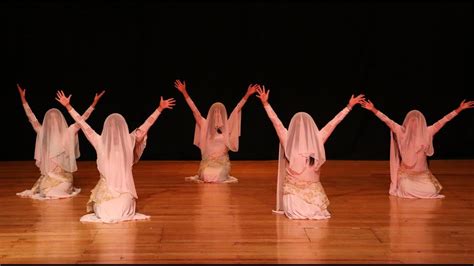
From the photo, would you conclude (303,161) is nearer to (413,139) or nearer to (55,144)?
(413,139)

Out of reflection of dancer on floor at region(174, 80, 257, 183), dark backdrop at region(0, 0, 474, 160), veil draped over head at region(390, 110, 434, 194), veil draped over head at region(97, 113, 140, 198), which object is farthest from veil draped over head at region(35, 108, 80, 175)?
veil draped over head at region(390, 110, 434, 194)

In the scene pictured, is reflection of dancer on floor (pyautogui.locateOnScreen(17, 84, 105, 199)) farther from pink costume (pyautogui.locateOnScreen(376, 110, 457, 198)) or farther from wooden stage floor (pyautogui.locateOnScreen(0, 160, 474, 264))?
pink costume (pyautogui.locateOnScreen(376, 110, 457, 198))

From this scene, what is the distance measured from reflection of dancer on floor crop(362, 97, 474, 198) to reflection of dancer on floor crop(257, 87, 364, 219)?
1586 millimetres

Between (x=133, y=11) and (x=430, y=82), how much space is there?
504 cm

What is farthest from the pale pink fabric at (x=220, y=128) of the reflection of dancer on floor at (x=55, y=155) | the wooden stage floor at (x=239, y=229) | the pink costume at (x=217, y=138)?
the reflection of dancer on floor at (x=55, y=155)

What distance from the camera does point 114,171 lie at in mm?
6797

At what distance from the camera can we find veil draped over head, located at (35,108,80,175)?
8.15 meters

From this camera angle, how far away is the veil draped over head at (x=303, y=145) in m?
6.79

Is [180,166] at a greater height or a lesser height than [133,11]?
lesser

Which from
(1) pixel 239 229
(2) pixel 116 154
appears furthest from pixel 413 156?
(2) pixel 116 154

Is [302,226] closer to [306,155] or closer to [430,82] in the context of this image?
[306,155]

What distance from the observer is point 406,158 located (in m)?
8.33

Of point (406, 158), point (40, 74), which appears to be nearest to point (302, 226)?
point (406, 158)

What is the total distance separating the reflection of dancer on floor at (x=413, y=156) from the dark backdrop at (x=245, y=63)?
12.2ft
